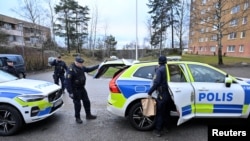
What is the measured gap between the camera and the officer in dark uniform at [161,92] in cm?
425

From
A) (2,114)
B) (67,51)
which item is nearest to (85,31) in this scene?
(67,51)

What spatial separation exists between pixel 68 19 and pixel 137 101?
4422cm

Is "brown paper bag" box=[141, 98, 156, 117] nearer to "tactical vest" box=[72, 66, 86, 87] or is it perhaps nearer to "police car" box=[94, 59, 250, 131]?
"police car" box=[94, 59, 250, 131]

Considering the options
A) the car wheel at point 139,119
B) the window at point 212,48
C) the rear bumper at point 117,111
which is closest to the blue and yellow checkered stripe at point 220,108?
the car wheel at point 139,119

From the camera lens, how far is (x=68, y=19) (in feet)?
149

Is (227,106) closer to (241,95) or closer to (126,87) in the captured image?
(241,95)

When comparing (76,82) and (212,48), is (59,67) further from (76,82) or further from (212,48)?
(212,48)

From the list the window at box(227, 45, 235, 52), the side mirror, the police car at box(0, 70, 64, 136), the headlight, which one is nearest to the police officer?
the police car at box(0, 70, 64, 136)

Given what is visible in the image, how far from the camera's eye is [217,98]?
14.7 ft

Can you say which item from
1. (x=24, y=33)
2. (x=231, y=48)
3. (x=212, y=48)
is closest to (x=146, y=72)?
(x=231, y=48)

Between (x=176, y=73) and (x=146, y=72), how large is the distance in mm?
663

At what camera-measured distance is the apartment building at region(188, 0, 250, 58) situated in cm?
2175

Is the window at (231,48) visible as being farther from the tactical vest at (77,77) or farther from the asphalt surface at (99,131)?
the tactical vest at (77,77)

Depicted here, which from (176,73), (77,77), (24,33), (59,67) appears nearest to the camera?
(176,73)
